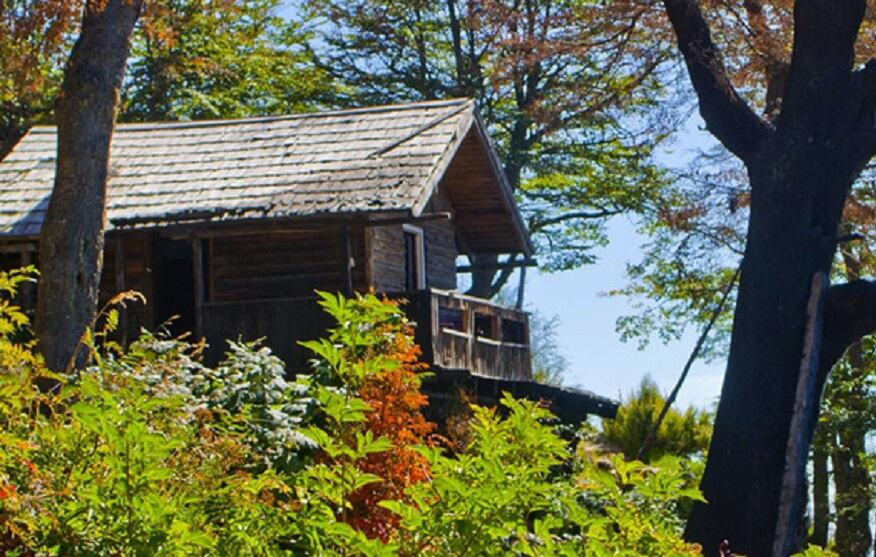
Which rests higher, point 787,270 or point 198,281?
point 198,281

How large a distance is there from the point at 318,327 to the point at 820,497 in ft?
36.7

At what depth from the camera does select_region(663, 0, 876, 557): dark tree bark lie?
14.6 meters

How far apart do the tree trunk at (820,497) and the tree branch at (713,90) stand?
1174cm

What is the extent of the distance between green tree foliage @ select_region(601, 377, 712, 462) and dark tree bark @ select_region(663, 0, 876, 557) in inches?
534

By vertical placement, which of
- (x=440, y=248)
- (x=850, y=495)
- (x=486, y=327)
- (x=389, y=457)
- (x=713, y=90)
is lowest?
(x=850, y=495)

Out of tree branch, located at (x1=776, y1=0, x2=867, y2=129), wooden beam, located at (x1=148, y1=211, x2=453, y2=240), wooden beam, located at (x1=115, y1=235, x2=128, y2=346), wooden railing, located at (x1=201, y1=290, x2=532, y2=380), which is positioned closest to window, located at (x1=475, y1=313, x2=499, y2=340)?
wooden railing, located at (x1=201, y1=290, x2=532, y2=380)

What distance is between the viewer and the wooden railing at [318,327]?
884 inches

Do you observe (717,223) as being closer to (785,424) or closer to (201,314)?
(201,314)

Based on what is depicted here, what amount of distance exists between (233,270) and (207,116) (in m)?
14.8

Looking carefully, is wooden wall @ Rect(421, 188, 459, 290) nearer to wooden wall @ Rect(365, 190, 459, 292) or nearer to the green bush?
wooden wall @ Rect(365, 190, 459, 292)

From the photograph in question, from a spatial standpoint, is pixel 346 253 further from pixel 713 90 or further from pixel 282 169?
pixel 713 90

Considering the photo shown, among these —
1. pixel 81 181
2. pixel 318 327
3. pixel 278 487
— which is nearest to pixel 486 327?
pixel 318 327

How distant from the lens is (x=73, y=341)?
16.7 meters

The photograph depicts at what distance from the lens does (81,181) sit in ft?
56.5
